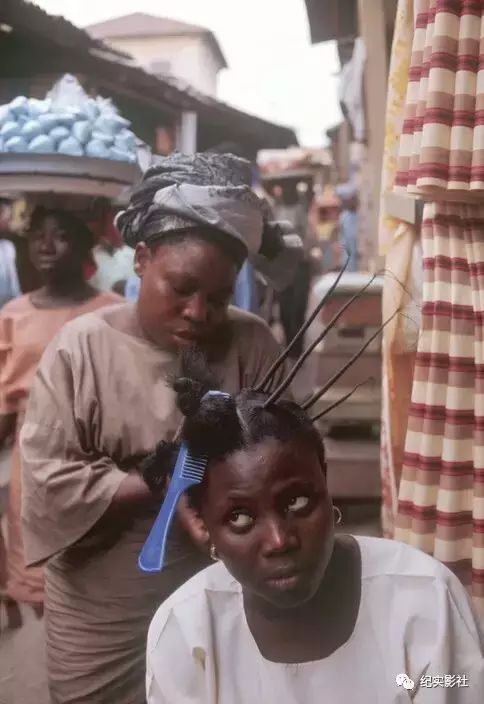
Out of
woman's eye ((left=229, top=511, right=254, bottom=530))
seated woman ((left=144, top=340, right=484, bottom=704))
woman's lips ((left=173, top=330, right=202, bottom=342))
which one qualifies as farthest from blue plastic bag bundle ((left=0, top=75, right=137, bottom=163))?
woman's eye ((left=229, top=511, right=254, bottom=530))

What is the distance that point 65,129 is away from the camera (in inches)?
37.9

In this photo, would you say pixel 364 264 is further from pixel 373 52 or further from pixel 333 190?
pixel 373 52

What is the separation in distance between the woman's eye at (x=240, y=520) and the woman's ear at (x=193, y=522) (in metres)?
0.07

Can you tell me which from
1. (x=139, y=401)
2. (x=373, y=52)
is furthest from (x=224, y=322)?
(x=373, y=52)

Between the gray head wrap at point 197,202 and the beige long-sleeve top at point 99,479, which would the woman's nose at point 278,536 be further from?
the gray head wrap at point 197,202

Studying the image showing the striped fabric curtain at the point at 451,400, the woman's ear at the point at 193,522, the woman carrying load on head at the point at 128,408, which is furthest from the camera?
the striped fabric curtain at the point at 451,400

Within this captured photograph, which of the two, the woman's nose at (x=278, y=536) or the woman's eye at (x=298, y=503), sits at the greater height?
the woman's eye at (x=298, y=503)

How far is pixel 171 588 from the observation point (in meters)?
0.87

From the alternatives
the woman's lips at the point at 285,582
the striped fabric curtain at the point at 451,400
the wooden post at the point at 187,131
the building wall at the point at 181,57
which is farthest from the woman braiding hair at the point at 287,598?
the building wall at the point at 181,57

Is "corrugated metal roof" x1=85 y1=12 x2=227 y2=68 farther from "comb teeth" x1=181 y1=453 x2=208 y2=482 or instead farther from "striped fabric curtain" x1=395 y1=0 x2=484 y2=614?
"comb teeth" x1=181 y1=453 x2=208 y2=482

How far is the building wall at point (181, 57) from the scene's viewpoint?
1026mm

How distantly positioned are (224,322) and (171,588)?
0.34m

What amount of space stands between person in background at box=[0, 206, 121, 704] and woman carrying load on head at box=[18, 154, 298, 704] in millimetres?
108

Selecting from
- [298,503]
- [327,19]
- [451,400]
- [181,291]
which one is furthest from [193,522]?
[327,19]
